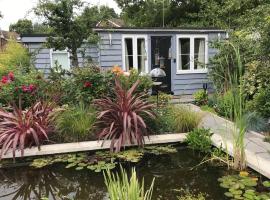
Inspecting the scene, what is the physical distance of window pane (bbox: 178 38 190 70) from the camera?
10.1m

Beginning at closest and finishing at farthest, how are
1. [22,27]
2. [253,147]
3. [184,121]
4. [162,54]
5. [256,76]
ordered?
1. [256,76]
2. [253,147]
3. [184,121]
4. [162,54]
5. [22,27]

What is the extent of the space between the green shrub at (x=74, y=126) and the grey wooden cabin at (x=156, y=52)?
4.30 metres

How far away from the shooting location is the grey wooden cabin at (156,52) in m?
9.30

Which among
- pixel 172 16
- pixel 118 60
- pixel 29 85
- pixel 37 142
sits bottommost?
pixel 37 142

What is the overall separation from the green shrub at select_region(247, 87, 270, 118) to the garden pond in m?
1.30

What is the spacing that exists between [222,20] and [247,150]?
32.4 ft

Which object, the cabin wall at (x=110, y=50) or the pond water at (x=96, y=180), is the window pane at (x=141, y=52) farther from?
the pond water at (x=96, y=180)

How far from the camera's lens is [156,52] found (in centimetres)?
987

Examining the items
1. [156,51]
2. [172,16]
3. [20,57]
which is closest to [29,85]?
[156,51]

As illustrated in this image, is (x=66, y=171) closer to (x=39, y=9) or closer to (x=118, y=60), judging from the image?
(x=39, y=9)

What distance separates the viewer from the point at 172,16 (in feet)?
61.2

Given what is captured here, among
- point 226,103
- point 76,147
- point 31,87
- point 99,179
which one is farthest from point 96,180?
point 31,87

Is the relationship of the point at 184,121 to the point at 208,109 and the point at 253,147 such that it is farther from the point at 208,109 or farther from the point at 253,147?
the point at 208,109

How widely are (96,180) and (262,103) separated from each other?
2.99 metres
